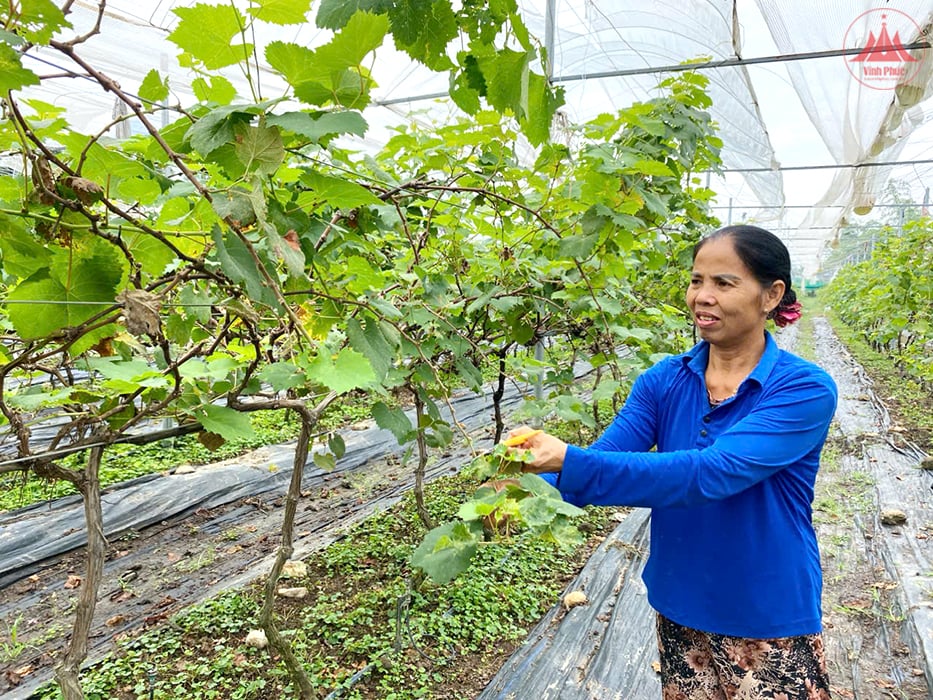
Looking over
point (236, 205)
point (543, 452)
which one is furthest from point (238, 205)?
point (543, 452)

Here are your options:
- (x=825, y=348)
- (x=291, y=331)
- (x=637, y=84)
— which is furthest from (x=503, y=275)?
(x=825, y=348)

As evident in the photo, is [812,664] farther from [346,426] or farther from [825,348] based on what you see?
[825,348]

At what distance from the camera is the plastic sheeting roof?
15.3 ft

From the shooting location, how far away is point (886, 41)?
450cm

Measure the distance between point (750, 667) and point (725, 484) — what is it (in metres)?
0.54

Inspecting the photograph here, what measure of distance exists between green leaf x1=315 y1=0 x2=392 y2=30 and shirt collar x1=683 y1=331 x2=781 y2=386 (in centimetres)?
107

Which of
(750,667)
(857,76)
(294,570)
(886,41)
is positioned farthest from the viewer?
(857,76)

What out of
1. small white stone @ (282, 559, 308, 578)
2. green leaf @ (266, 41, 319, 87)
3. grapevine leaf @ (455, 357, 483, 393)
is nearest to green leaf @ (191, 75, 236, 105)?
green leaf @ (266, 41, 319, 87)

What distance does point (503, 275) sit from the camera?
2646 mm

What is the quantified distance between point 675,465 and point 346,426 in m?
5.08

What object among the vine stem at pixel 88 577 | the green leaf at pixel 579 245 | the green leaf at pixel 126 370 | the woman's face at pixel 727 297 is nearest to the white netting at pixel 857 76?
the green leaf at pixel 579 245

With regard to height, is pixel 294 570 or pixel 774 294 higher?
pixel 774 294

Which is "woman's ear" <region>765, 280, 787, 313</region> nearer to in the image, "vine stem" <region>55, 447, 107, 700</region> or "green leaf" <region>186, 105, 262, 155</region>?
"green leaf" <region>186, 105, 262, 155</region>

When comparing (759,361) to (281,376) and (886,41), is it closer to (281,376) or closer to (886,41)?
(281,376)
